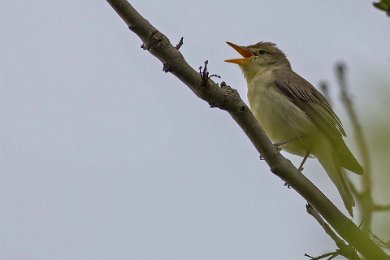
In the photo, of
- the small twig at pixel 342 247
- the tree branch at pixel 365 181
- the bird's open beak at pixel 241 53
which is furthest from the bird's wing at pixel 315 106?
the tree branch at pixel 365 181

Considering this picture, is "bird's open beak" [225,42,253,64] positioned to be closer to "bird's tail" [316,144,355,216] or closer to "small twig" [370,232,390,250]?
"bird's tail" [316,144,355,216]

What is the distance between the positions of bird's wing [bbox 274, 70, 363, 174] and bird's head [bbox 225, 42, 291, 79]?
1.28 feet

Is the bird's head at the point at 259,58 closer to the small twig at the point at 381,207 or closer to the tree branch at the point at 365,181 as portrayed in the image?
the tree branch at the point at 365,181

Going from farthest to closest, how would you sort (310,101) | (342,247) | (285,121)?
(310,101) → (285,121) → (342,247)

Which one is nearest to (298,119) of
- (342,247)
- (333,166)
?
(333,166)

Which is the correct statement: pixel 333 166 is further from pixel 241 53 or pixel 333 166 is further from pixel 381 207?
pixel 381 207

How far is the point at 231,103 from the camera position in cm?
374

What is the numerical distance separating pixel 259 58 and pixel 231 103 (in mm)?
5283

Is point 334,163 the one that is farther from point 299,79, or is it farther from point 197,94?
point 197,94

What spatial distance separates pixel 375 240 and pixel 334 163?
469 cm

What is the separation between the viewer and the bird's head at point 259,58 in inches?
340

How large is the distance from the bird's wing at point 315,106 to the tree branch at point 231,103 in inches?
95.4

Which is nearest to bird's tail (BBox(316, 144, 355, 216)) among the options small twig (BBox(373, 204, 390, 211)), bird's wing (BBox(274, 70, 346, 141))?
bird's wing (BBox(274, 70, 346, 141))

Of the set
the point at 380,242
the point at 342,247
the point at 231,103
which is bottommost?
the point at 380,242
